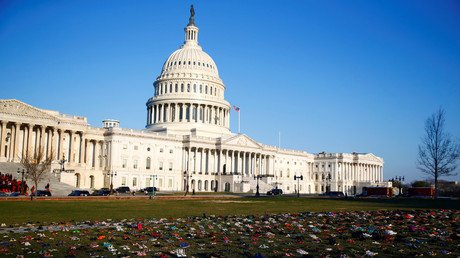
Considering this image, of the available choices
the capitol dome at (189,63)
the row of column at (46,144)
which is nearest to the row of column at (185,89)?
the capitol dome at (189,63)

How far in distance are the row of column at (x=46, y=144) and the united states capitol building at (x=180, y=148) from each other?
201mm

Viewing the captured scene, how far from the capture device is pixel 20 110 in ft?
329

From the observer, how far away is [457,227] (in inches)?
1041

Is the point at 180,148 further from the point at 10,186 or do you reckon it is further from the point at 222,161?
the point at 10,186

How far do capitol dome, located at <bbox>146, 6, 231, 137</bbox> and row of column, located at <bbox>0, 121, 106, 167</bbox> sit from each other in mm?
28399

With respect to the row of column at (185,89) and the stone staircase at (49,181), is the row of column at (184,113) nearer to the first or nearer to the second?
the row of column at (185,89)

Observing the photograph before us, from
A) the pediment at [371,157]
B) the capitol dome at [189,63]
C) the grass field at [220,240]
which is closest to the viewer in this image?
the grass field at [220,240]

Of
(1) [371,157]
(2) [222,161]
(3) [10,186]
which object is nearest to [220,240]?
(3) [10,186]

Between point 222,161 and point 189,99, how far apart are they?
74.1 feet

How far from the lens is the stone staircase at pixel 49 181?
8288cm

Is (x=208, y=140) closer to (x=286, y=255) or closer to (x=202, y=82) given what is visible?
(x=202, y=82)

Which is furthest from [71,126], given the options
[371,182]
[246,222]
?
[371,182]

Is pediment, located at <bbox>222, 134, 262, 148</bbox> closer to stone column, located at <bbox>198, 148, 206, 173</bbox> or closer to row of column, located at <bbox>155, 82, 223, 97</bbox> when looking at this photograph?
stone column, located at <bbox>198, 148, 206, 173</bbox>

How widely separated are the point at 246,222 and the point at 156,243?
9653mm
